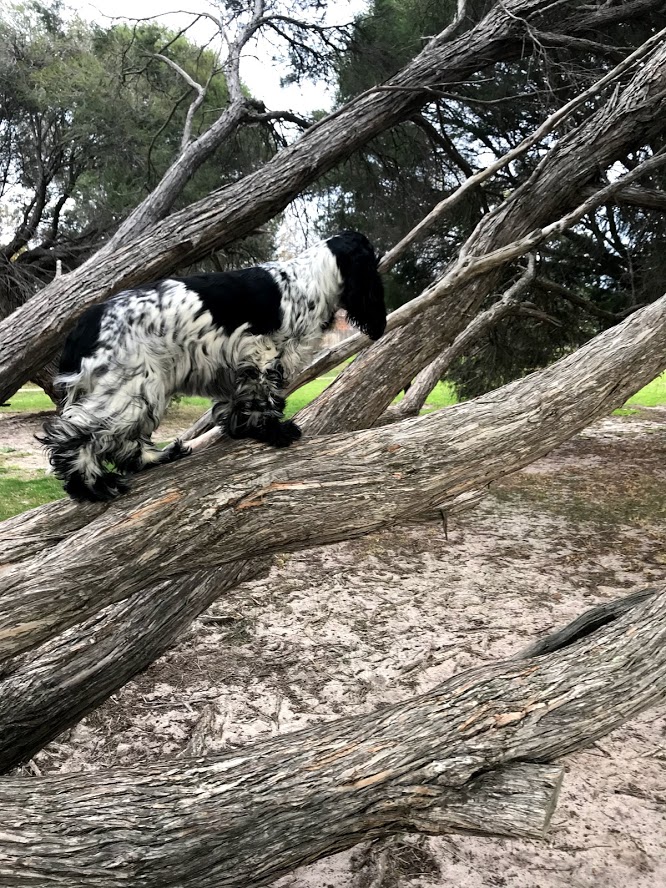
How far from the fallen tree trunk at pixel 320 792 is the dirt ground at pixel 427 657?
797 millimetres

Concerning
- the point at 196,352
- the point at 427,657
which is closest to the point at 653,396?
the point at 427,657

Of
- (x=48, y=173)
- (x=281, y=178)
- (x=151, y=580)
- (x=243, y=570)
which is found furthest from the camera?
(x=48, y=173)

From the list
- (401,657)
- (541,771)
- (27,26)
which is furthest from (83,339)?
(27,26)

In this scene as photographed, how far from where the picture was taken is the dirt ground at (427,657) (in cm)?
308

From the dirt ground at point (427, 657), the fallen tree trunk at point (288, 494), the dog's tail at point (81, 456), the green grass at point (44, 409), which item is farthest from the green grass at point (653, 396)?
the dog's tail at point (81, 456)

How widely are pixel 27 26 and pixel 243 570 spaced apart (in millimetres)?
10919

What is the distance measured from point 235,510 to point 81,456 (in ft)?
2.23

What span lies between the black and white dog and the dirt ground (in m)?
1.88

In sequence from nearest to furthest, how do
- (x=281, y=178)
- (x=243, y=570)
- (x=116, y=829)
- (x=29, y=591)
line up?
(x=116, y=829)
(x=29, y=591)
(x=243, y=570)
(x=281, y=178)

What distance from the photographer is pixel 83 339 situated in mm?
2961

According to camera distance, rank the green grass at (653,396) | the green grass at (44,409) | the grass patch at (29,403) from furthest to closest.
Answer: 1. the green grass at (653,396)
2. the grass patch at (29,403)
3. the green grass at (44,409)

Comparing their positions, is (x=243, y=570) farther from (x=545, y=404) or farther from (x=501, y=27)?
(x=501, y=27)

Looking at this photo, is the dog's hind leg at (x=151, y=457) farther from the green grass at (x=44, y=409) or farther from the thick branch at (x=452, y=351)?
the green grass at (x=44, y=409)

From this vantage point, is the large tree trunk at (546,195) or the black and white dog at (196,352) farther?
the large tree trunk at (546,195)
